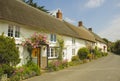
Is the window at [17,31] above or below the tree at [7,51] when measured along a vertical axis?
above

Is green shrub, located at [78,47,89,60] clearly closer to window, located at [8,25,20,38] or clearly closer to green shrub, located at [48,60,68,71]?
green shrub, located at [48,60,68,71]

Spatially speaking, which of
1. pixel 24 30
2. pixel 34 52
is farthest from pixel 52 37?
pixel 24 30

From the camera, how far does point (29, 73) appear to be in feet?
53.4

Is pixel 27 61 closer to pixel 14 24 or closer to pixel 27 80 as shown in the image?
pixel 14 24

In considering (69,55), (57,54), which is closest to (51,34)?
(57,54)

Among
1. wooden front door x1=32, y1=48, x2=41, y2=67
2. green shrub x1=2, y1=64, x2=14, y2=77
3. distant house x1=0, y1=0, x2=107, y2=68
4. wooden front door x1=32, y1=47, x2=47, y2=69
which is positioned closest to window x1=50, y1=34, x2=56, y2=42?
distant house x1=0, y1=0, x2=107, y2=68

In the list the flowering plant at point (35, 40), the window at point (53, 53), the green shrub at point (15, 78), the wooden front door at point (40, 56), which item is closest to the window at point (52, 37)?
the window at point (53, 53)

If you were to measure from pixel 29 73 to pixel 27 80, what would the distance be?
62.5 inches

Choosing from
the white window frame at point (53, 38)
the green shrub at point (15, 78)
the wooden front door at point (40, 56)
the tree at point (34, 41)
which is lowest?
the green shrub at point (15, 78)

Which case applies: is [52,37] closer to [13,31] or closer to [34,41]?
[34,41]

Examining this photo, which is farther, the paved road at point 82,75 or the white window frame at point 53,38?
the white window frame at point 53,38

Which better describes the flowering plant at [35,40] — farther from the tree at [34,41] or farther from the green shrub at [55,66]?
the green shrub at [55,66]

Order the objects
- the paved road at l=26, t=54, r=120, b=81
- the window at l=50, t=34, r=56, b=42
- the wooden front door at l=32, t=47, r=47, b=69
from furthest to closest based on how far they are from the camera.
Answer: the window at l=50, t=34, r=56, b=42
the wooden front door at l=32, t=47, r=47, b=69
the paved road at l=26, t=54, r=120, b=81

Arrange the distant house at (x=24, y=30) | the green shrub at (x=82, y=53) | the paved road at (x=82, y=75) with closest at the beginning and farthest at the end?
1. the paved road at (x=82, y=75)
2. the distant house at (x=24, y=30)
3. the green shrub at (x=82, y=53)
